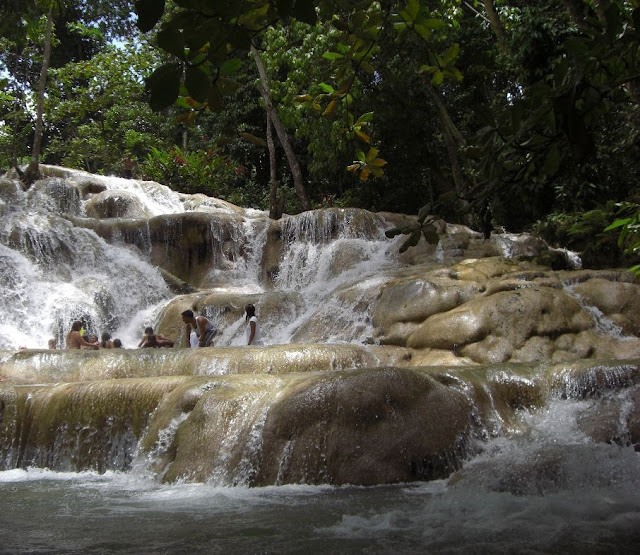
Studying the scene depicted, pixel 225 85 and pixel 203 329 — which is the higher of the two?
pixel 225 85

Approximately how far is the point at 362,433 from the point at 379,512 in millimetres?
1270

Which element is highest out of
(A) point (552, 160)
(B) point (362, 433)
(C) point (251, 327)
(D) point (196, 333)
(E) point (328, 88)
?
(E) point (328, 88)

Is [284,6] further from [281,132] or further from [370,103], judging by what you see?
[370,103]

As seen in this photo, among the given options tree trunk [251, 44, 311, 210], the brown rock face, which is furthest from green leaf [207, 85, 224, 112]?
tree trunk [251, 44, 311, 210]

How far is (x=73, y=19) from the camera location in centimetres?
2980

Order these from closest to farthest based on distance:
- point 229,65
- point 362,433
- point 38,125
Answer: point 229,65 < point 362,433 < point 38,125

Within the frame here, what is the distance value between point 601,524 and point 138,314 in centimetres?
1112

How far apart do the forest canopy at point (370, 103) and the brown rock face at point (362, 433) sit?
1.63 meters

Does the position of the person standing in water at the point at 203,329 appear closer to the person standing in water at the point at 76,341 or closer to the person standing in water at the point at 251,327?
the person standing in water at the point at 251,327

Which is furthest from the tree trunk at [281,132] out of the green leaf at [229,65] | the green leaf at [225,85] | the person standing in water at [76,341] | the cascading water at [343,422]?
the green leaf at [229,65]

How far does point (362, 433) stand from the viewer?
18.6 ft

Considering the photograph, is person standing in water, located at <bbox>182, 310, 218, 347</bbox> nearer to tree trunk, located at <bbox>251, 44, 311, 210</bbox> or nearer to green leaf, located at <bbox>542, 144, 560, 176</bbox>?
tree trunk, located at <bbox>251, 44, 311, 210</bbox>

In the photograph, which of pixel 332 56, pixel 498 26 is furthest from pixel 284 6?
pixel 498 26

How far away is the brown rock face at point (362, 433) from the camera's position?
5.54 m
